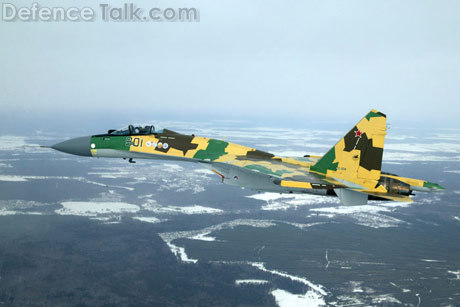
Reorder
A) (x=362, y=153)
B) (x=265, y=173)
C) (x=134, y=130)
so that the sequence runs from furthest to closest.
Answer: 1. (x=134, y=130)
2. (x=265, y=173)
3. (x=362, y=153)

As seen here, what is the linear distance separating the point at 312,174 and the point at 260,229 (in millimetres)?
87708

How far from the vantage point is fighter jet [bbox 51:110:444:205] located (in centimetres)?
2594

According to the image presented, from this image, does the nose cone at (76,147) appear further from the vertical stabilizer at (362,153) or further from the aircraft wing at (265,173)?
the vertical stabilizer at (362,153)

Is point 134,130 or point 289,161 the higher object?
point 134,130

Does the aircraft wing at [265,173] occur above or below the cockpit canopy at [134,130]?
below

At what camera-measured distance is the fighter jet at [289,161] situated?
1021 inches

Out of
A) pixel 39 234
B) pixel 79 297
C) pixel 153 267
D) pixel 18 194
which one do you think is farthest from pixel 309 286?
pixel 18 194

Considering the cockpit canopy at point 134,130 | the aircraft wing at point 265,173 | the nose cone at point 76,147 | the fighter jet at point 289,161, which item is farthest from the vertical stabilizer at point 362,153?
the nose cone at point 76,147

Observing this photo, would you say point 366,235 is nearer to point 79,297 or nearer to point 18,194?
point 79,297

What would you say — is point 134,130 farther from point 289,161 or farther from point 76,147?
point 289,161

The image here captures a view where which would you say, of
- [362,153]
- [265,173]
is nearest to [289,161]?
[265,173]

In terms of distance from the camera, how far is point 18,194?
146875mm

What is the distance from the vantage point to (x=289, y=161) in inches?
1266

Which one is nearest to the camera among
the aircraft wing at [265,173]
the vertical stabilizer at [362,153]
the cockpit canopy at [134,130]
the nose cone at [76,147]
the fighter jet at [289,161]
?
the aircraft wing at [265,173]
